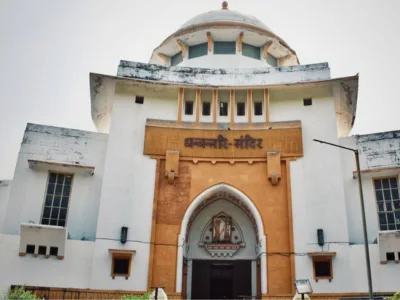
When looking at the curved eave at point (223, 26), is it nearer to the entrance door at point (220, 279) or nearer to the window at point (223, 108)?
the window at point (223, 108)

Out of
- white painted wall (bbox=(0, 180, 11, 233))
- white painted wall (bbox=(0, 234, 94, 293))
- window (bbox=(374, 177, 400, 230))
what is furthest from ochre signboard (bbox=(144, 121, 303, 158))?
white painted wall (bbox=(0, 180, 11, 233))

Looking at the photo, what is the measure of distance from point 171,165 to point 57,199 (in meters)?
4.16

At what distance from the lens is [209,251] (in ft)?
50.8

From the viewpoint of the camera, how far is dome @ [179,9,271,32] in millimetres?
19688

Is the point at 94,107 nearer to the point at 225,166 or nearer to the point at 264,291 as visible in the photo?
the point at 225,166

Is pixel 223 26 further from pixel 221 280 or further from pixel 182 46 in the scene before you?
pixel 221 280

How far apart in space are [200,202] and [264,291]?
359cm

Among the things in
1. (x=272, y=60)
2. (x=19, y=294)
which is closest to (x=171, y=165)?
(x=19, y=294)

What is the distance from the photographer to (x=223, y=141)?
15.4 metres

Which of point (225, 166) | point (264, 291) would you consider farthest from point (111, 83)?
point (264, 291)

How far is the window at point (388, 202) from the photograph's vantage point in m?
14.3

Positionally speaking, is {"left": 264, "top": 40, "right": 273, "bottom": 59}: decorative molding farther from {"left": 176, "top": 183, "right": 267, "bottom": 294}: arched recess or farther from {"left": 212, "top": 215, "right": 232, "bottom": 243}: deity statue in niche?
{"left": 212, "top": 215, "right": 232, "bottom": 243}: deity statue in niche

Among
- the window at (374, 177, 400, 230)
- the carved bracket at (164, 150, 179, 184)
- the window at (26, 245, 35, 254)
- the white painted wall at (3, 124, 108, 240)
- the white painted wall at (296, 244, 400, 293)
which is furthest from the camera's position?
the carved bracket at (164, 150, 179, 184)

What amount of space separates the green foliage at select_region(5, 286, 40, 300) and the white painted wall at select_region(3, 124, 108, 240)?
7.04 feet
